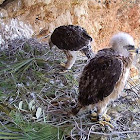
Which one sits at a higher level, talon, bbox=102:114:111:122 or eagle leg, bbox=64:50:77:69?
eagle leg, bbox=64:50:77:69

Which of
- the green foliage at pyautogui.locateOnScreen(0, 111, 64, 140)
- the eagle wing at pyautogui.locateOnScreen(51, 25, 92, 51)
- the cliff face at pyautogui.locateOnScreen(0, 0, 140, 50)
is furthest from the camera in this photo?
the cliff face at pyautogui.locateOnScreen(0, 0, 140, 50)

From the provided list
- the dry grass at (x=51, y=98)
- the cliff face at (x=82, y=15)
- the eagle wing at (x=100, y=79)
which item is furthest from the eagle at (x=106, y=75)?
the cliff face at (x=82, y=15)

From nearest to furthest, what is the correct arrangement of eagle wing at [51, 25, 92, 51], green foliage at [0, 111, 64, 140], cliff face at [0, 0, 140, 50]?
green foliage at [0, 111, 64, 140], eagle wing at [51, 25, 92, 51], cliff face at [0, 0, 140, 50]

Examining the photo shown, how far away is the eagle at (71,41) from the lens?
243cm

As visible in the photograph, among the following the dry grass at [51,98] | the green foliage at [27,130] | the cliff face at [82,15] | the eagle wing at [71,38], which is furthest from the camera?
the cliff face at [82,15]

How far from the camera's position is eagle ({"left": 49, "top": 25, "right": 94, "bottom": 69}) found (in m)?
2.43

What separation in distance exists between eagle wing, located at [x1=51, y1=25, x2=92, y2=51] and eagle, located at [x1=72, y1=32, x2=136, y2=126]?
0.62 m

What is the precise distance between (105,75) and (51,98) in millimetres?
674

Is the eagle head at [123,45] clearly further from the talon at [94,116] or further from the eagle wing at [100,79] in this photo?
the talon at [94,116]

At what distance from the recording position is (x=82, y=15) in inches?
174

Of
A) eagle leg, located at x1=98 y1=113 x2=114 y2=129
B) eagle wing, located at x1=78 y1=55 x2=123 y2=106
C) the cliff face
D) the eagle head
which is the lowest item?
eagle leg, located at x1=98 y1=113 x2=114 y2=129

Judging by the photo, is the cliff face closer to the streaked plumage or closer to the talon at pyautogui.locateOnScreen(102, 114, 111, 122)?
the streaked plumage

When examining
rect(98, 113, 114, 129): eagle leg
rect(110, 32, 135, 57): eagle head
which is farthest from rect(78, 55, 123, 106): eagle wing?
rect(98, 113, 114, 129): eagle leg

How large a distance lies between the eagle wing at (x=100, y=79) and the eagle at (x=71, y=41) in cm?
71
